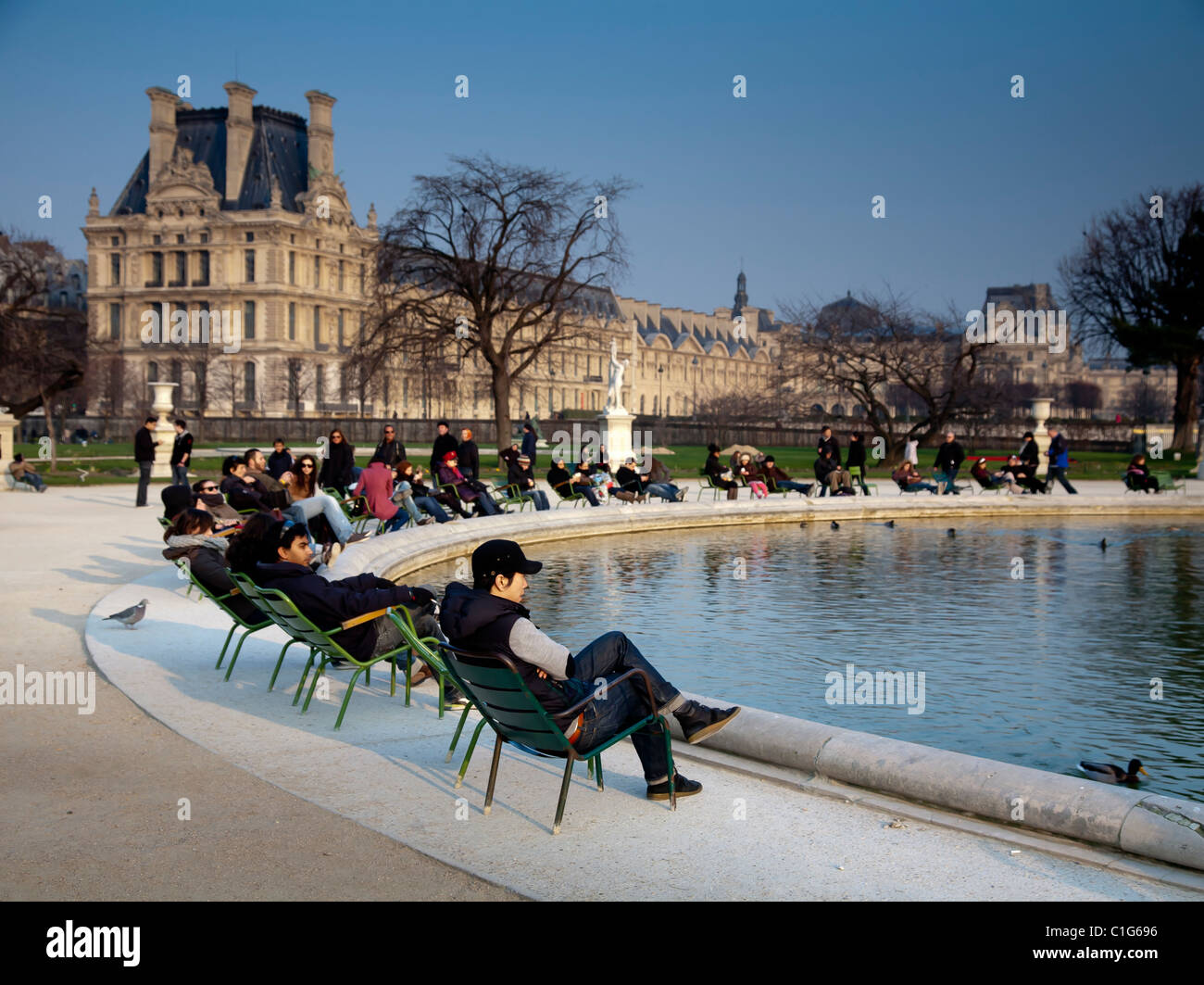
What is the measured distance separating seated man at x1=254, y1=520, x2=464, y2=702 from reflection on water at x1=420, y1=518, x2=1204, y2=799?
6.91 ft

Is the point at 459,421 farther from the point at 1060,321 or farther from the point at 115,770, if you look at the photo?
the point at 115,770

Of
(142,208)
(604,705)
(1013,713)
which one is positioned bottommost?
(1013,713)

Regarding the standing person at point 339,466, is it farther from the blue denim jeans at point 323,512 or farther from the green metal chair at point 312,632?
the green metal chair at point 312,632

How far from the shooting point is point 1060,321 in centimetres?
5450

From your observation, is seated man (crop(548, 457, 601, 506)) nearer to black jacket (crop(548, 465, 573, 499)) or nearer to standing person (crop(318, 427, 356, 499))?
black jacket (crop(548, 465, 573, 499))

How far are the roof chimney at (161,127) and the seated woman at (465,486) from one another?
87.9m

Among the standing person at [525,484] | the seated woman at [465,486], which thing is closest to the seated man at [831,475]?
the standing person at [525,484]

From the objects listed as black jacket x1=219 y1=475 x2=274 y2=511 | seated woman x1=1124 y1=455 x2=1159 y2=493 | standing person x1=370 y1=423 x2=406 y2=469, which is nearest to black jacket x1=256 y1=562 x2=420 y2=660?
black jacket x1=219 y1=475 x2=274 y2=511

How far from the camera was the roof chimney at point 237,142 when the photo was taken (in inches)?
3686

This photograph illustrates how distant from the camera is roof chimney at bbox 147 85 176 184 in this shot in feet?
309

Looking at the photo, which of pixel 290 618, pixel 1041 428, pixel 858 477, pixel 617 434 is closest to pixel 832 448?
pixel 858 477

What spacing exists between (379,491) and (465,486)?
3032 mm
